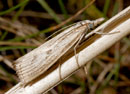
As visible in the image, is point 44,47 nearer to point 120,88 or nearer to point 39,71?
point 39,71

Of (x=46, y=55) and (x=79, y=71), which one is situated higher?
(x=46, y=55)

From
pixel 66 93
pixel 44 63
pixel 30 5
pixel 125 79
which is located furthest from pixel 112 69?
pixel 44 63

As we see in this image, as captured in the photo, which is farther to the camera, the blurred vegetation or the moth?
the blurred vegetation

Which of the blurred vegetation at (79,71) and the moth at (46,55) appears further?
the blurred vegetation at (79,71)

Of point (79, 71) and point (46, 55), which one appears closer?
point (46, 55)
